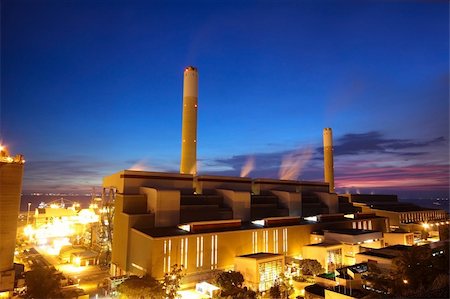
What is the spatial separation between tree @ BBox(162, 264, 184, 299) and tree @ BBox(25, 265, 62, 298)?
10474mm

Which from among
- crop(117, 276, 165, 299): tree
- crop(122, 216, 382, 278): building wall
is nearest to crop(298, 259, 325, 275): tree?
crop(122, 216, 382, 278): building wall

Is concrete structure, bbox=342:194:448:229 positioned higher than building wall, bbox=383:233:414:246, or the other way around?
concrete structure, bbox=342:194:448:229

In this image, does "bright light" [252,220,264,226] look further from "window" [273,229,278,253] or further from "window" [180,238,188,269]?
"window" [180,238,188,269]

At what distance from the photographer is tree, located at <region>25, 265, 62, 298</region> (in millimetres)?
30609

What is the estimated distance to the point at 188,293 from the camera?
1335 inches

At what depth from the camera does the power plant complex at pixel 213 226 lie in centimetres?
3616

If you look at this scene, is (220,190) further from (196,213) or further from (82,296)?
(82,296)

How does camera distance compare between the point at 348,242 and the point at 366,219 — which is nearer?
the point at 348,242

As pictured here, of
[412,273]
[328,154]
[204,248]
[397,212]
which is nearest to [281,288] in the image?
[204,248]

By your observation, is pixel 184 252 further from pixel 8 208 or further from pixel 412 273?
pixel 8 208

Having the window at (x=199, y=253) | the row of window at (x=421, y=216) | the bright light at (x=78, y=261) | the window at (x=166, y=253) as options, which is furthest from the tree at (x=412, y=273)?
the row of window at (x=421, y=216)

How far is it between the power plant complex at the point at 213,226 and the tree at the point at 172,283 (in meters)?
1.45

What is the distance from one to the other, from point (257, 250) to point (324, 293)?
12639 millimetres

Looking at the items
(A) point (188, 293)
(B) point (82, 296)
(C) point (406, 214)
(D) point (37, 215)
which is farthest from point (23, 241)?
(C) point (406, 214)
